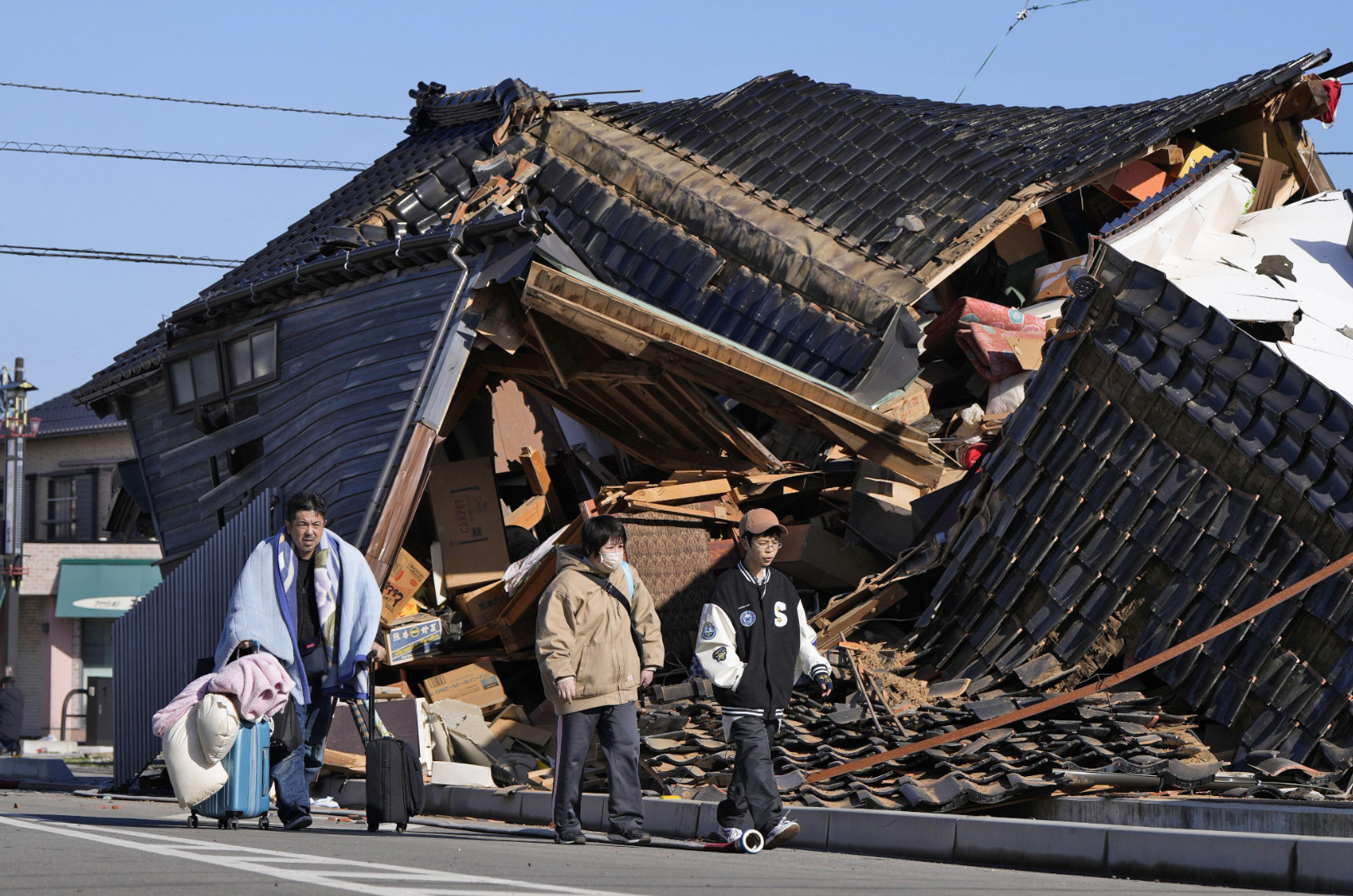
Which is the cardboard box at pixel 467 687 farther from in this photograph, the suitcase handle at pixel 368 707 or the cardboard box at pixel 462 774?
the suitcase handle at pixel 368 707

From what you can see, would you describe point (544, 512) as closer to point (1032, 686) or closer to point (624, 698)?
point (1032, 686)

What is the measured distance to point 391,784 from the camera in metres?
7.14

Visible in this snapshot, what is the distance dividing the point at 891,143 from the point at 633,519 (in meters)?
6.90

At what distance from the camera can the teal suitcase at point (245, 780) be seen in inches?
283

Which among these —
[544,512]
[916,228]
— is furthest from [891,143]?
[544,512]

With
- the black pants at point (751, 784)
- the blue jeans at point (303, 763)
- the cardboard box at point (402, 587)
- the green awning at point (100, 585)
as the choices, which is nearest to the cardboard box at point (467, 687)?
the cardboard box at point (402, 587)

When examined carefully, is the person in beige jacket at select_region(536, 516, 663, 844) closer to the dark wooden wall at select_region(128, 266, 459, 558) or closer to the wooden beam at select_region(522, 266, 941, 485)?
the wooden beam at select_region(522, 266, 941, 485)

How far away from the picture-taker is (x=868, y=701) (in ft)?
31.0

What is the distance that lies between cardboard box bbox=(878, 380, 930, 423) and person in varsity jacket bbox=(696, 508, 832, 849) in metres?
6.04

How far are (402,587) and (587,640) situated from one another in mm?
6026

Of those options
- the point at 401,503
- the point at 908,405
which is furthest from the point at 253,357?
the point at 908,405

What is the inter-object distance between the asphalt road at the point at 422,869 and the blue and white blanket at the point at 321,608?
2.70 ft

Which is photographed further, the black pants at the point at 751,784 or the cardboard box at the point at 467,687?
the cardboard box at the point at 467,687

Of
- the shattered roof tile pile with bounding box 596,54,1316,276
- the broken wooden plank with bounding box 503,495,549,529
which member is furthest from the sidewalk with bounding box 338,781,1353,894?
the shattered roof tile pile with bounding box 596,54,1316,276
